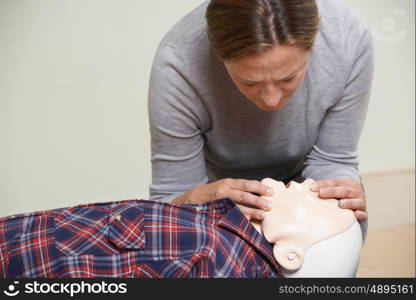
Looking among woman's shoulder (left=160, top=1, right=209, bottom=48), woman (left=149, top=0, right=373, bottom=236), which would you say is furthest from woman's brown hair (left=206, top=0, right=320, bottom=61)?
woman's shoulder (left=160, top=1, right=209, bottom=48)

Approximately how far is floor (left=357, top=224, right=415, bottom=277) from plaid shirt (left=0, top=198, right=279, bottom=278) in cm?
103

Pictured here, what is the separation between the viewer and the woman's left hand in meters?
1.13

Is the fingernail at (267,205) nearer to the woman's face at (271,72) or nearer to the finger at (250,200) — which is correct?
the finger at (250,200)

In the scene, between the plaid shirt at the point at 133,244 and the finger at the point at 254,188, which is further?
the finger at the point at 254,188

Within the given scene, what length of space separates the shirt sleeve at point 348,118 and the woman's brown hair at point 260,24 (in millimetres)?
233

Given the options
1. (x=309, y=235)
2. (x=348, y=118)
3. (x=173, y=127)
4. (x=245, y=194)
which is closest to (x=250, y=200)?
(x=245, y=194)

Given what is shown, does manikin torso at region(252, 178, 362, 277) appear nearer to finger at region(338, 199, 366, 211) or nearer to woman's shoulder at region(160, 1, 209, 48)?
finger at region(338, 199, 366, 211)

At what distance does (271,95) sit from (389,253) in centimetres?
128

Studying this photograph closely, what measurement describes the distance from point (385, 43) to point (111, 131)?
3.33 feet

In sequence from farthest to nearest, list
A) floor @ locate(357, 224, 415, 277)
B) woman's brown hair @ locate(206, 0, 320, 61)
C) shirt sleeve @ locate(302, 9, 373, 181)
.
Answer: floor @ locate(357, 224, 415, 277), shirt sleeve @ locate(302, 9, 373, 181), woman's brown hair @ locate(206, 0, 320, 61)

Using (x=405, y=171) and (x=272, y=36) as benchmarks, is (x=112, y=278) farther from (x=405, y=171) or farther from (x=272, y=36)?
(x=405, y=171)

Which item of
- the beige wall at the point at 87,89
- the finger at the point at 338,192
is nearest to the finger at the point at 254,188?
the finger at the point at 338,192

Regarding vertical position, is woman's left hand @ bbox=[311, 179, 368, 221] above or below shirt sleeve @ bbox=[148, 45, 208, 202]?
below

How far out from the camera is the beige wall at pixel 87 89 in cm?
178
